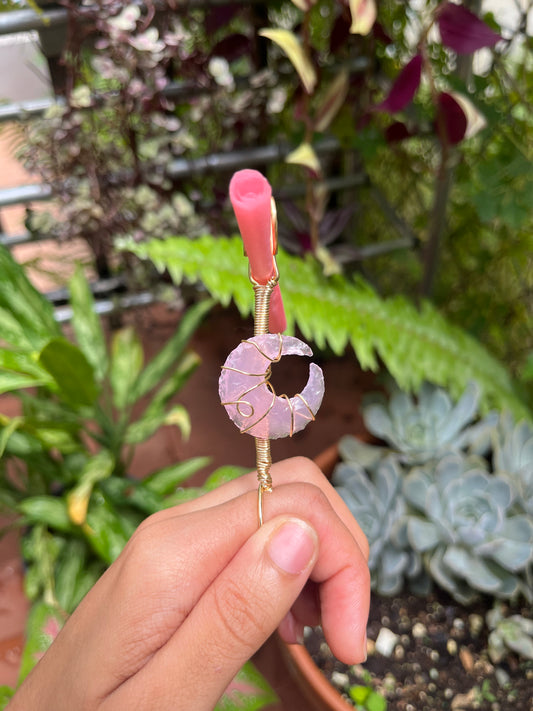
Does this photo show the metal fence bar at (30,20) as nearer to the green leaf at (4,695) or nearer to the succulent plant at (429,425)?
the succulent plant at (429,425)

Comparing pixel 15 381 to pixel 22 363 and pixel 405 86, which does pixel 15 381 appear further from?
pixel 405 86

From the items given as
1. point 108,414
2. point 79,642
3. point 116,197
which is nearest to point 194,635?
point 79,642

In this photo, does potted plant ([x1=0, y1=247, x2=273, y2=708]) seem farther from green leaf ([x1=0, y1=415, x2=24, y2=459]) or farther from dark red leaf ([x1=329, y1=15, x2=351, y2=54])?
dark red leaf ([x1=329, y1=15, x2=351, y2=54])

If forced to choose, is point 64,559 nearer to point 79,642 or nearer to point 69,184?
point 79,642

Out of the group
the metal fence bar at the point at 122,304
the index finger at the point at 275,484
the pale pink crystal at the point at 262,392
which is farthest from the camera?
the metal fence bar at the point at 122,304

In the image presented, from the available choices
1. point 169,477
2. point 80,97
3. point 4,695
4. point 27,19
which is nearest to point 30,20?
point 27,19

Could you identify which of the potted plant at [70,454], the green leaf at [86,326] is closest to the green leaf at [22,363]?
the potted plant at [70,454]
